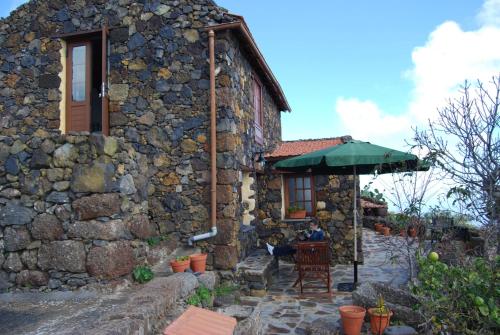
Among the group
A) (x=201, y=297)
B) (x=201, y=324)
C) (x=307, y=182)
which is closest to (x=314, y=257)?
(x=201, y=297)

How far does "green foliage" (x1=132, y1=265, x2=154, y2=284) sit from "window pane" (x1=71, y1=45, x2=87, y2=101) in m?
3.83

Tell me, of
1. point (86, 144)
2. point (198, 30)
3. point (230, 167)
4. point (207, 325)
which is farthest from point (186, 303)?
point (198, 30)

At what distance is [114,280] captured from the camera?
4.32 metres

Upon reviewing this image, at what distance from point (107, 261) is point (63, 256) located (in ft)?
1.62

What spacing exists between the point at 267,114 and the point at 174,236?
15.4 feet

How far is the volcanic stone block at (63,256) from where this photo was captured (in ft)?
13.9

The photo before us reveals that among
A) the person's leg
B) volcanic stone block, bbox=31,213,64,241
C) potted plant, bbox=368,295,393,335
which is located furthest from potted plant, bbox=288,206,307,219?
volcanic stone block, bbox=31,213,64,241

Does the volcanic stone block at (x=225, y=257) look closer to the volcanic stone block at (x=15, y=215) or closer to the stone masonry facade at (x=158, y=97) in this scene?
the stone masonry facade at (x=158, y=97)

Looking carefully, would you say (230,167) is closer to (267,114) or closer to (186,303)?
(186,303)

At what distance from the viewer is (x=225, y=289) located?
6070mm

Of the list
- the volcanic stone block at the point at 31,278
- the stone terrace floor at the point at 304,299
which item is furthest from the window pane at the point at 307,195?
the volcanic stone block at the point at 31,278

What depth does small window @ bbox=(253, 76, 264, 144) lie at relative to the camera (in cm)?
867

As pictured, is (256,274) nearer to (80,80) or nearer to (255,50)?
(255,50)

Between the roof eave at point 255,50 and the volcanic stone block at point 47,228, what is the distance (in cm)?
392
